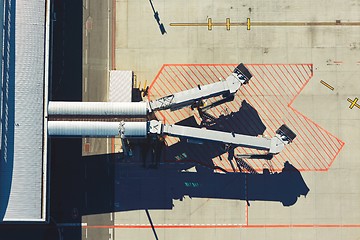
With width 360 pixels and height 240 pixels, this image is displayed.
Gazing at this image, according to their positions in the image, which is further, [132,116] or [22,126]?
[22,126]

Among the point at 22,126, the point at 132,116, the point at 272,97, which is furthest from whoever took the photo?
the point at 272,97

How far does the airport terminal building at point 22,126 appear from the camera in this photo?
44.8 m

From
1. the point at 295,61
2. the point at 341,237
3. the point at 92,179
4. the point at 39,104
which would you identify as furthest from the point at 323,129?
the point at 39,104

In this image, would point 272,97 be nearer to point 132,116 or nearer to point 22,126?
point 132,116

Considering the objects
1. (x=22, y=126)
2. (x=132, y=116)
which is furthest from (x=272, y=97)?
(x=22, y=126)

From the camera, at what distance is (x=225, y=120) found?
50250 mm

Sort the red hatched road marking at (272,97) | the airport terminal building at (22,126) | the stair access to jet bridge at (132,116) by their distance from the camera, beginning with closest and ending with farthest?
the stair access to jet bridge at (132,116) → the airport terminal building at (22,126) → the red hatched road marking at (272,97)

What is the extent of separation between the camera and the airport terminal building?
44.8m

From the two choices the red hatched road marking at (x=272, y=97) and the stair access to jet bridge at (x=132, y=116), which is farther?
the red hatched road marking at (x=272, y=97)

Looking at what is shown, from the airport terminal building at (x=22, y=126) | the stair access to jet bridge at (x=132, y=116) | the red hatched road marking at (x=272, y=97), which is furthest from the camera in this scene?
the red hatched road marking at (x=272, y=97)

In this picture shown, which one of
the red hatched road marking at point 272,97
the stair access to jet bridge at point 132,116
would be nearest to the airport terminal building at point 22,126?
the stair access to jet bridge at point 132,116

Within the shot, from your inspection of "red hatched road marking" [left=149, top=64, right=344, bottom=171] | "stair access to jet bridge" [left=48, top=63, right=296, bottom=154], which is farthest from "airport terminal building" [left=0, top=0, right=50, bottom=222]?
"red hatched road marking" [left=149, top=64, right=344, bottom=171]

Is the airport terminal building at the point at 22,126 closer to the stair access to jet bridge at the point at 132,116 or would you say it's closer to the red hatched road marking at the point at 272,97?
the stair access to jet bridge at the point at 132,116

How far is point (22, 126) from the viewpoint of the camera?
147ft
